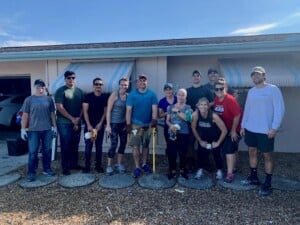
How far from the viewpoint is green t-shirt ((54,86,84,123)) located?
472 cm

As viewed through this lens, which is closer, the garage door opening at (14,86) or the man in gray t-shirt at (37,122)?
the man in gray t-shirt at (37,122)

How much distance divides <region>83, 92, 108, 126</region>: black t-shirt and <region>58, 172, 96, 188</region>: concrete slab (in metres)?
0.91

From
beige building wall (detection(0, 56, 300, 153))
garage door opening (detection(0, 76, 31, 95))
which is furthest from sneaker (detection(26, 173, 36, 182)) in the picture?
garage door opening (detection(0, 76, 31, 95))

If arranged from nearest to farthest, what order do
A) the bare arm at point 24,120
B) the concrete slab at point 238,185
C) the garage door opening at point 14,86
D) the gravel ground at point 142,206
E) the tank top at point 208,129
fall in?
the gravel ground at point 142,206
the concrete slab at point 238,185
the tank top at point 208,129
the bare arm at point 24,120
the garage door opening at point 14,86

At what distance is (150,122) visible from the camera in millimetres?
4742

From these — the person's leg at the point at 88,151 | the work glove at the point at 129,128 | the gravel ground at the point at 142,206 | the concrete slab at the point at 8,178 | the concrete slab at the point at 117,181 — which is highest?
the work glove at the point at 129,128

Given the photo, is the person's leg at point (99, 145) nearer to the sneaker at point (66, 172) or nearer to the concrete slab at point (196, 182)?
the sneaker at point (66, 172)

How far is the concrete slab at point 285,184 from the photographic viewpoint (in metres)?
4.30

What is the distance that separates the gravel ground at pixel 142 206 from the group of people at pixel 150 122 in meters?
0.39

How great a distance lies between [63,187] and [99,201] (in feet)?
2.74

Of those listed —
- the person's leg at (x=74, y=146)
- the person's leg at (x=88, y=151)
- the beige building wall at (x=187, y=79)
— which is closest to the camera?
the person's leg at (x=88, y=151)

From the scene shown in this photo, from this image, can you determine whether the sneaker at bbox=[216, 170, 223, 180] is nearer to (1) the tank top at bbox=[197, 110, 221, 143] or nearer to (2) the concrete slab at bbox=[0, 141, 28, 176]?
(1) the tank top at bbox=[197, 110, 221, 143]

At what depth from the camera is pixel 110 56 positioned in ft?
19.9

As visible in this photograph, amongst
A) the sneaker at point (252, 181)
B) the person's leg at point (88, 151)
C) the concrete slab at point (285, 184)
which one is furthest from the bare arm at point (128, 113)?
the concrete slab at point (285, 184)
